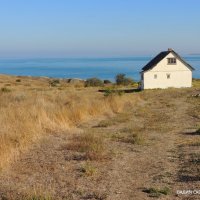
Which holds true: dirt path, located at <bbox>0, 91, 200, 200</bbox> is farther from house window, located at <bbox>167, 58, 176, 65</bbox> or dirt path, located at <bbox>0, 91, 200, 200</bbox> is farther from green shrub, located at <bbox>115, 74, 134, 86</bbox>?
green shrub, located at <bbox>115, 74, 134, 86</bbox>

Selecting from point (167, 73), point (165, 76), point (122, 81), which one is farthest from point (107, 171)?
point (122, 81)

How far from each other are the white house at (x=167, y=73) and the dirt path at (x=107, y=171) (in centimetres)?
3367

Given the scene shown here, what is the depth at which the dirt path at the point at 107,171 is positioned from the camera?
314 inches

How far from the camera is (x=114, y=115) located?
21047mm

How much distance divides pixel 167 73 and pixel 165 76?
1.29 ft

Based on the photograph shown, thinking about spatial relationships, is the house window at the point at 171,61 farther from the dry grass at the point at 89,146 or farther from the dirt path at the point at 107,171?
the dry grass at the point at 89,146

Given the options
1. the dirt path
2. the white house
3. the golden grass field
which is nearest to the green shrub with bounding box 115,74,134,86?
the white house

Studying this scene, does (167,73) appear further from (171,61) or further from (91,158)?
(91,158)

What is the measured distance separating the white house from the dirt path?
1325 inches

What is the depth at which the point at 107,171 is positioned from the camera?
960 centimetres

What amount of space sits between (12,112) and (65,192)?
8255mm

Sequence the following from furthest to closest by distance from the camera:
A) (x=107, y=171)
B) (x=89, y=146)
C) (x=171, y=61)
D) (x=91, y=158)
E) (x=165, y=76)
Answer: (x=171, y=61) → (x=165, y=76) → (x=89, y=146) → (x=91, y=158) → (x=107, y=171)

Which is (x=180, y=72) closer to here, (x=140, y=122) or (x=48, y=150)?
(x=140, y=122)

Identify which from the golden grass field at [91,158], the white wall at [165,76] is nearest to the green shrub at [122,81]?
the white wall at [165,76]
